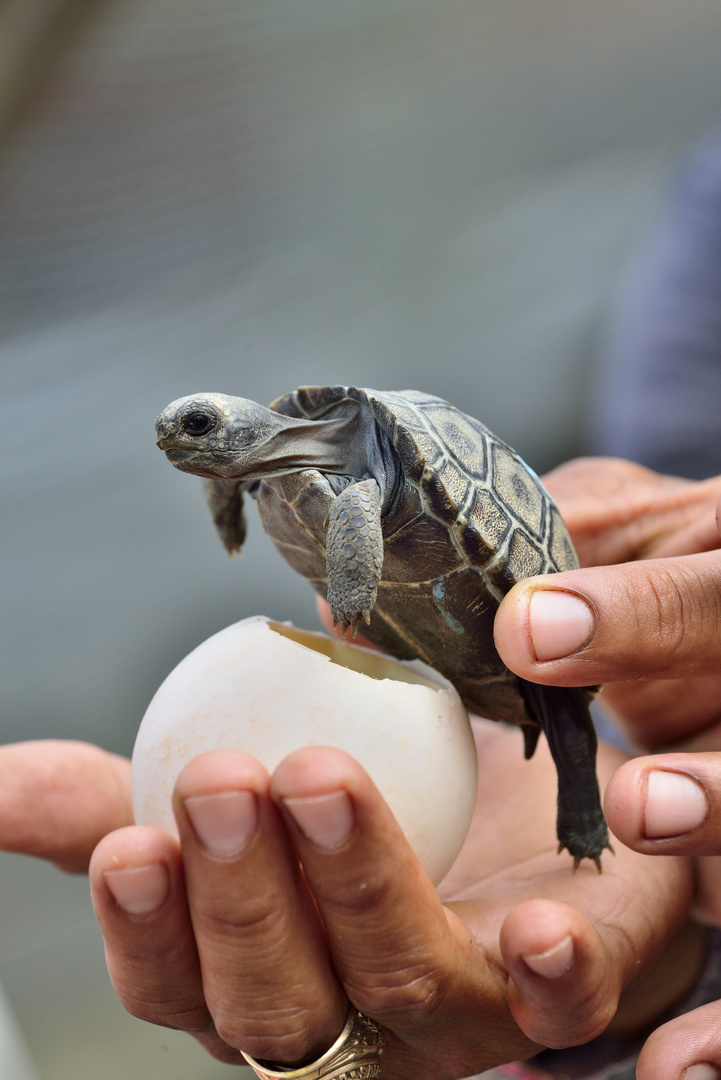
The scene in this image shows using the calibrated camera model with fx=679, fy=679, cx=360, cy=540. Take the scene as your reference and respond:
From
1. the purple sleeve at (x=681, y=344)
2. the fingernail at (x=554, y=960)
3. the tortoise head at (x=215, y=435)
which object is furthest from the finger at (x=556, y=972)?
the purple sleeve at (x=681, y=344)

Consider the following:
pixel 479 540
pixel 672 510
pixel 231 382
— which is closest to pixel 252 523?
pixel 231 382

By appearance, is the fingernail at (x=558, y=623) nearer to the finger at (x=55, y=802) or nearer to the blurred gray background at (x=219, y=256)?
the finger at (x=55, y=802)

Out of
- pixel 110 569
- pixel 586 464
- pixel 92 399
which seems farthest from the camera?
pixel 110 569

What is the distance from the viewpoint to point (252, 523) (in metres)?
2.63

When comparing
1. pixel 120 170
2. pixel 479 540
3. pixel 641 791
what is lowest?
pixel 641 791

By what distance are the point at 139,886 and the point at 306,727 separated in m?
0.26

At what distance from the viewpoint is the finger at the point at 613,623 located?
886mm

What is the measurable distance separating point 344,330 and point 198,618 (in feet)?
3.73

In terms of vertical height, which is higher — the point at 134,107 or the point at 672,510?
the point at 134,107

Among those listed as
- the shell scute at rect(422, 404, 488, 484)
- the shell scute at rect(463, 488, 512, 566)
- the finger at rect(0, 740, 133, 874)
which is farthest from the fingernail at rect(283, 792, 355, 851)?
the finger at rect(0, 740, 133, 874)

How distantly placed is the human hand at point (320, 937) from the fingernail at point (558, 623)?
11.7 inches

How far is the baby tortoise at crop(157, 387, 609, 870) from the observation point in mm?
911

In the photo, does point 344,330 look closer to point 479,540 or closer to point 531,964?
point 479,540

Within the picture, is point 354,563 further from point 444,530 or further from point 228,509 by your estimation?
point 228,509
